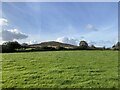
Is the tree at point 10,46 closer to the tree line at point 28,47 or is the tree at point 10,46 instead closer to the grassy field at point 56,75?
the tree line at point 28,47

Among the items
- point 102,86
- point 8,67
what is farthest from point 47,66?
point 102,86

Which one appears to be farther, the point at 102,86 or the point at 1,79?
the point at 1,79

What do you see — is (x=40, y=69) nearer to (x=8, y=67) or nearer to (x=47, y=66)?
(x=47, y=66)

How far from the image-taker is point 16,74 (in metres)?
18.1

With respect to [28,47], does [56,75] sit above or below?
below

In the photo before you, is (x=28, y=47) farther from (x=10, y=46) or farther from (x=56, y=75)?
(x=56, y=75)

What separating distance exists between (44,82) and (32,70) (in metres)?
3.90

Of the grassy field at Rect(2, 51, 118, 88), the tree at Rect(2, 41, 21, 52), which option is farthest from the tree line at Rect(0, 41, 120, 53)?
the grassy field at Rect(2, 51, 118, 88)

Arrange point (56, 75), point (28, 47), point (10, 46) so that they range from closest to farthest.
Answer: point (56, 75)
point (10, 46)
point (28, 47)

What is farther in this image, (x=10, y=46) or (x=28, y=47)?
(x=28, y=47)

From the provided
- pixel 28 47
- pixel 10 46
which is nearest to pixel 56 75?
pixel 10 46

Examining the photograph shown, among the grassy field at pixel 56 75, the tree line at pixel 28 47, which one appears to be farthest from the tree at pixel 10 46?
the grassy field at pixel 56 75

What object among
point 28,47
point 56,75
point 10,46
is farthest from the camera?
point 28,47

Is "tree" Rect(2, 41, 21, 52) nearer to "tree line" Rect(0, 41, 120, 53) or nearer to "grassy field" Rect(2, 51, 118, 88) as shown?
"tree line" Rect(0, 41, 120, 53)
